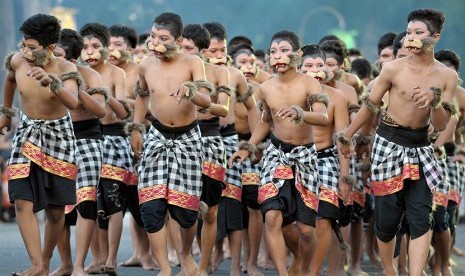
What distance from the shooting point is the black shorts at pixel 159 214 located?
42.1 ft

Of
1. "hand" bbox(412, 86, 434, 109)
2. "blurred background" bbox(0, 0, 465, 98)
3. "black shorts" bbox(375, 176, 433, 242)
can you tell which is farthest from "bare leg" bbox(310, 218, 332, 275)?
"blurred background" bbox(0, 0, 465, 98)

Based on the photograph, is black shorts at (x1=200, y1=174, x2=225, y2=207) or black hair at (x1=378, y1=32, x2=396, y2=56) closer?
black shorts at (x1=200, y1=174, x2=225, y2=207)

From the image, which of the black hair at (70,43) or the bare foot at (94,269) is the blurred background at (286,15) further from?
the black hair at (70,43)

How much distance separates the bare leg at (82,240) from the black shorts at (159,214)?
0.99 metres

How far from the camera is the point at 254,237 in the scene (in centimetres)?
1573

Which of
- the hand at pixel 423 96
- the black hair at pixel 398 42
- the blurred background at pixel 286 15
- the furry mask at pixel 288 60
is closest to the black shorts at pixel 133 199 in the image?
the furry mask at pixel 288 60

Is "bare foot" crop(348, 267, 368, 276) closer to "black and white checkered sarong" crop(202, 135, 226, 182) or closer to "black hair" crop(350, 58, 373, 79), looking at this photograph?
"black and white checkered sarong" crop(202, 135, 226, 182)

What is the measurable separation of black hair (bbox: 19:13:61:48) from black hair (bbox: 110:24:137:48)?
3.58 metres

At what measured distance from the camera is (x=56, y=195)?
41.5 ft

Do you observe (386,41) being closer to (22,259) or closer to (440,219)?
(440,219)

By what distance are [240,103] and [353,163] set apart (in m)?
1.36

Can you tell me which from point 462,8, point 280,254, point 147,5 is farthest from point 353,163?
point 147,5

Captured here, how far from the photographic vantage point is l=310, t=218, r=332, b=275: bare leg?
45.7ft

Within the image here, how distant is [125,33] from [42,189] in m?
4.09
